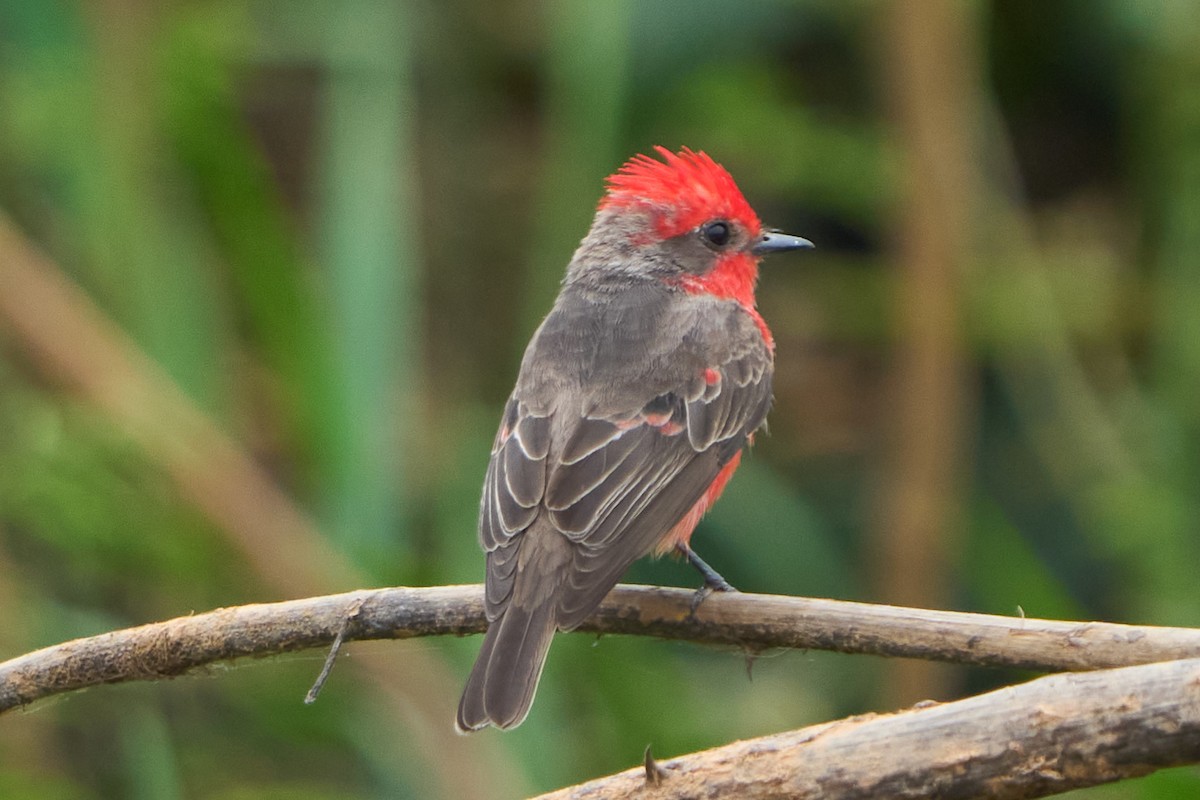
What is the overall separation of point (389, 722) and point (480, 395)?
2.67 m

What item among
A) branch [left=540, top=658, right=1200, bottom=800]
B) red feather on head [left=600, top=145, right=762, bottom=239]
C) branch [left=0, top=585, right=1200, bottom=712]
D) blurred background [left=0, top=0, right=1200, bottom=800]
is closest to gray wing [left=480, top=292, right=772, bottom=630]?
branch [left=0, top=585, right=1200, bottom=712]

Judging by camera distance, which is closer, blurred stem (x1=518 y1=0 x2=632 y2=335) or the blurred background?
the blurred background

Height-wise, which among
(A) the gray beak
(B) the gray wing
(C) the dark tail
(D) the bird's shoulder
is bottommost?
(C) the dark tail

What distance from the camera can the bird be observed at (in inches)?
148

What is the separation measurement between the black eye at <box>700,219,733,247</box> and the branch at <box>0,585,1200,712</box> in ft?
5.96

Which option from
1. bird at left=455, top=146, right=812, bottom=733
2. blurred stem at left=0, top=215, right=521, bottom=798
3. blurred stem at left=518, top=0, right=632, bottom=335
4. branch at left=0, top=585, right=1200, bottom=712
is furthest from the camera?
blurred stem at left=518, top=0, right=632, bottom=335

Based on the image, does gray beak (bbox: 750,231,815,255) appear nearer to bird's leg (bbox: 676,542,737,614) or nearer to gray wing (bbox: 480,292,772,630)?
gray wing (bbox: 480,292,772,630)

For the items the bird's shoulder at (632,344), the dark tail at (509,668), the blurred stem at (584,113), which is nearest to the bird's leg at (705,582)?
the dark tail at (509,668)

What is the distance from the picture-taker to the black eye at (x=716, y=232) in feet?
17.0

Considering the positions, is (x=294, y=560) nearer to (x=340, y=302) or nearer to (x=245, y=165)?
(x=340, y=302)

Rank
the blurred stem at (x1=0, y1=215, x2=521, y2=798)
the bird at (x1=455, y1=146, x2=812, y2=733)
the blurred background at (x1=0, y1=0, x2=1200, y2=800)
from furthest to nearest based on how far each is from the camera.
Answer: the blurred background at (x1=0, y1=0, x2=1200, y2=800)
the blurred stem at (x1=0, y1=215, x2=521, y2=798)
the bird at (x1=455, y1=146, x2=812, y2=733)

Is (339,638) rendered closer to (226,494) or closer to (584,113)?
(226,494)

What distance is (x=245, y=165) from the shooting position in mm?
5238

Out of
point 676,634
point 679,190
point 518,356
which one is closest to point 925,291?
point 679,190
